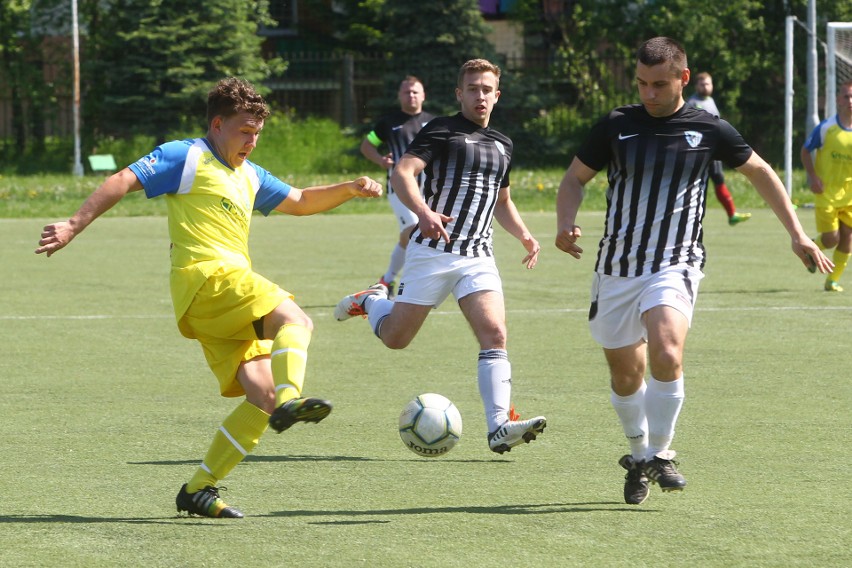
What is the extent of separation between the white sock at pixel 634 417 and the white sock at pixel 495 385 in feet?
2.28

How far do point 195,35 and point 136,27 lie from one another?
170 centimetres

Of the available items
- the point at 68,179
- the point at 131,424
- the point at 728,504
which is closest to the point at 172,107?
the point at 68,179

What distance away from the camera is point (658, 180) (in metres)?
6.17

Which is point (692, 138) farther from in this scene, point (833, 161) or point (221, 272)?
point (833, 161)

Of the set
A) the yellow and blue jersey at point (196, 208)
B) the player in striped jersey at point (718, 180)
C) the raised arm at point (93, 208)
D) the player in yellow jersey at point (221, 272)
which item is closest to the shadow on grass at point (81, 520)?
the player in yellow jersey at point (221, 272)

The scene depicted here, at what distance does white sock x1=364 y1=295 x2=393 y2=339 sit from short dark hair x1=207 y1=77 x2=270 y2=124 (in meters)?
2.20

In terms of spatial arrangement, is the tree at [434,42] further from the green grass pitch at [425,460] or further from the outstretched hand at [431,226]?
the outstretched hand at [431,226]

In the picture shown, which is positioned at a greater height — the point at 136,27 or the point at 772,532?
the point at 136,27

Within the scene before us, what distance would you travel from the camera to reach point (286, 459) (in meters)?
6.97

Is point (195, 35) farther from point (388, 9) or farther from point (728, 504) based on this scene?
point (728, 504)

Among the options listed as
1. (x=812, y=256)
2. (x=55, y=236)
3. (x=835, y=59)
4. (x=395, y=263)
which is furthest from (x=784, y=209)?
(x=835, y=59)

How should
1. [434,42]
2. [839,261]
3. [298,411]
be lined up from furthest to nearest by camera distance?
[434,42], [839,261], [298,411]

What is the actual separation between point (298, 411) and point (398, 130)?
31.8ft

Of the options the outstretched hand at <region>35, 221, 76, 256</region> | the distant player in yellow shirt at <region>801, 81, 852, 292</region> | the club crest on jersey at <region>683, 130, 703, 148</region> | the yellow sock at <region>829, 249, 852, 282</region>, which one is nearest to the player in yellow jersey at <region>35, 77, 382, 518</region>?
the outstretched hand at <region>35, 221, 76, 256</region>
